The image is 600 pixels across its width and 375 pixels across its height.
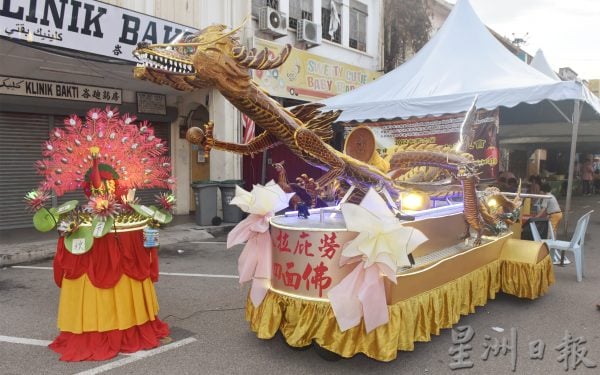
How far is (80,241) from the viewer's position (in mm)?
3426

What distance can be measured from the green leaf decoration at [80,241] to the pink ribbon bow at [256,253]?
1039 mm

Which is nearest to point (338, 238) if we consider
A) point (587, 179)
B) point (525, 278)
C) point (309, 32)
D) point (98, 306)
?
point (98, 306)

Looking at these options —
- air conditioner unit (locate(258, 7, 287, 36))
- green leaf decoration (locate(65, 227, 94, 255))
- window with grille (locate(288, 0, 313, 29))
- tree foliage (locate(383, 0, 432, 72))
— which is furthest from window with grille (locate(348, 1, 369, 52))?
green leaf decoration (locate(65, 227, 94, 255))

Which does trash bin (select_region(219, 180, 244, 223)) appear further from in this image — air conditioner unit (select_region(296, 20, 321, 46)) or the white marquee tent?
air conditioner unit (select_region(296, 20, 321, 46))

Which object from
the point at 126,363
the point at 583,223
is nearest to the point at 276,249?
the point at 126,363

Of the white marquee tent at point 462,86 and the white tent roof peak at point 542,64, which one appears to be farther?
the white tent roof peak at point 542,64

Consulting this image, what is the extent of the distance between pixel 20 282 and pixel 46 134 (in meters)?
4.73

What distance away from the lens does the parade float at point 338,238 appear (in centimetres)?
304

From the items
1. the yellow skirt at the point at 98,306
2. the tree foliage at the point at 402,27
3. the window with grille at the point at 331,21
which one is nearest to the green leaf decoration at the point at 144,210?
the yellow skirt at the point at 98,306

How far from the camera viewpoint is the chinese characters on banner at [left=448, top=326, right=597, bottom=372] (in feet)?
11.3

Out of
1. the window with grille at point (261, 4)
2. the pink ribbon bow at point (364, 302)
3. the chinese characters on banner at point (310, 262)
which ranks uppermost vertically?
the window with grille at point (261, 4)

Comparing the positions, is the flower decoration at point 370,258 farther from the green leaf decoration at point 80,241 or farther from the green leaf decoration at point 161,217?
the green leaf decoration at point 80,241

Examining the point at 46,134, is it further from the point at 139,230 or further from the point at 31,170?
the point at 139,230

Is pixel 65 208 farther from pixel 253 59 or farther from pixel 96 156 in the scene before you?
pixel 253 59
